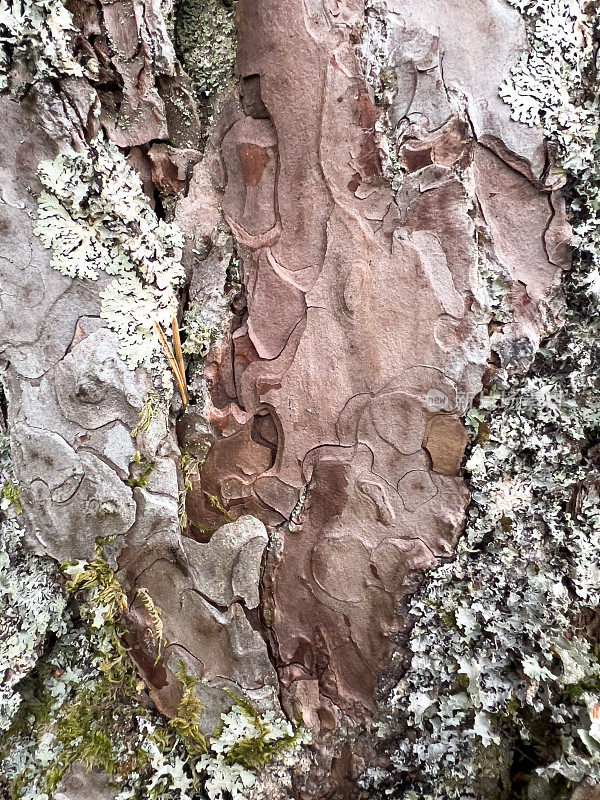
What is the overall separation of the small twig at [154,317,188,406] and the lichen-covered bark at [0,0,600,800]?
18 mm

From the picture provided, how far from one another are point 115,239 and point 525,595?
1.28m

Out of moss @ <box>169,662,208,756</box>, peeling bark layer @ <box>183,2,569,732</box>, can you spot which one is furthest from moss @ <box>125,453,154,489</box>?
moss @ <box>169,662,208,756</box>

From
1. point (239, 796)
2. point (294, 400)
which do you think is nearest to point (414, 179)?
point (294, 400)

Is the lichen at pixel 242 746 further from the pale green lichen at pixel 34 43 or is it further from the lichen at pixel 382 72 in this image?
the pale green lichen at pixel 34 43

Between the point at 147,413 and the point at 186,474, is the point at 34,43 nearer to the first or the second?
the point at 147,413

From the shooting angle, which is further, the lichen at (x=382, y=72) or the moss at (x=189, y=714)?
the moss at (x=189, y=714)

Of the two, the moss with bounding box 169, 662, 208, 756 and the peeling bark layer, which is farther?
the moss with bounding box 169, 662, 208, 756

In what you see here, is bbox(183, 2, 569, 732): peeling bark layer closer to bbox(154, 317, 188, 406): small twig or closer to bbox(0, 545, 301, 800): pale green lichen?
bbox(154, 317, 188, 406): small twig

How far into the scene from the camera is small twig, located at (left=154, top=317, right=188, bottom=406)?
1241mm

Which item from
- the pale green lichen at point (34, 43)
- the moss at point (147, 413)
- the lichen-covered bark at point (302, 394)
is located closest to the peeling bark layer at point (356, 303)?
the lichen-covered bark at point (302, 394)

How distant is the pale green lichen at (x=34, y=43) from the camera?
1.07 m

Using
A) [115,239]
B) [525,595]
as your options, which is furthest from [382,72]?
[525,595]

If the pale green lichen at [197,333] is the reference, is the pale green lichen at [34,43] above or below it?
above

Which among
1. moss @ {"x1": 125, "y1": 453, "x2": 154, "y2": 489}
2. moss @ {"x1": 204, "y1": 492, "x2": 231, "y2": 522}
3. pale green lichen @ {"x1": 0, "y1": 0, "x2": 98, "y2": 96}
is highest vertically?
pale green lichen @ {"x1": 0, "y1": 0, "x2": 98, "y2": 96}
